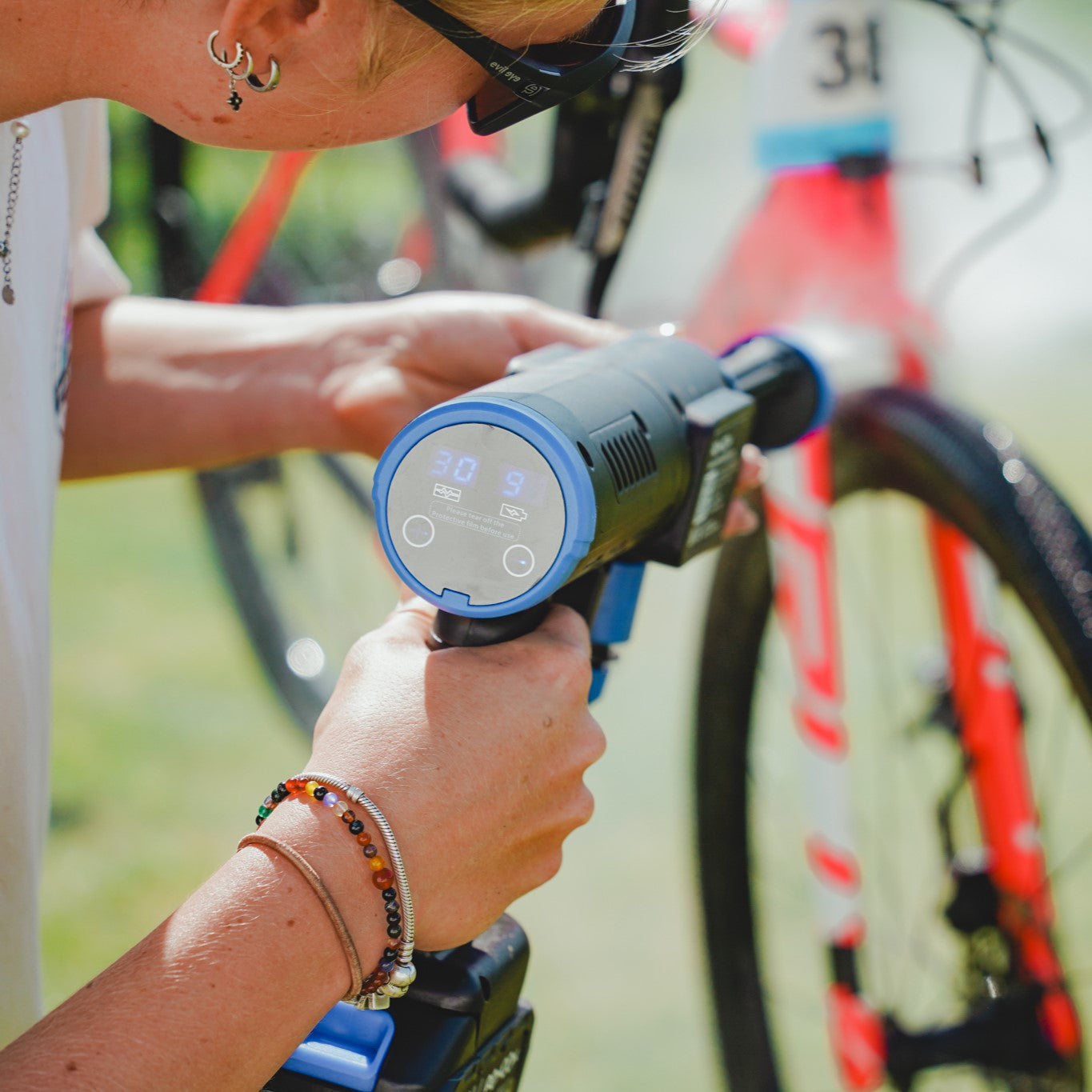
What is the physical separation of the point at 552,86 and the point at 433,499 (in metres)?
0.23

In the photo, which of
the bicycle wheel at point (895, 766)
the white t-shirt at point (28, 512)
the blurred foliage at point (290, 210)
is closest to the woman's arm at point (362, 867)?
the white t-shirt at point (28, 512)

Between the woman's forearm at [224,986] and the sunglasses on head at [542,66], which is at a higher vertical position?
the sunglasses on head at [542,66]

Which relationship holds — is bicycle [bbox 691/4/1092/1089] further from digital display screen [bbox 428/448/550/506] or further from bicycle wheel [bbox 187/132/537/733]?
bicycle wheel [bbox 187/132/537/733]

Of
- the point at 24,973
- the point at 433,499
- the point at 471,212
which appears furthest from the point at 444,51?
the point at 471,212

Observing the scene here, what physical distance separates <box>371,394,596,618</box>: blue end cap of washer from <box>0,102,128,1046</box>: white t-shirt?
0.26m

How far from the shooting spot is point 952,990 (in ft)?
3.69

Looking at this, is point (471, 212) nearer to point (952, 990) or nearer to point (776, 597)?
point (776, 597)

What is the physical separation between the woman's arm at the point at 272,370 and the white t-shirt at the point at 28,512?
0.11 m

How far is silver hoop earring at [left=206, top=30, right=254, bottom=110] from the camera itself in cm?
57

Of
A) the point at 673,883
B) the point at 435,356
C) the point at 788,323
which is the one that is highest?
the point at 788,323

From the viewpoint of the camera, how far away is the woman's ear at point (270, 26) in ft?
1.82

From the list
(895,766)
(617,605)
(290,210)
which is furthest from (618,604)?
(290,210)

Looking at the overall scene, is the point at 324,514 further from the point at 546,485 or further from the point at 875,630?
the point at 546,485

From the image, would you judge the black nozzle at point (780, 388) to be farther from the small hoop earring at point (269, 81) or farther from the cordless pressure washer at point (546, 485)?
the small hoop earring at point (269, 81)
